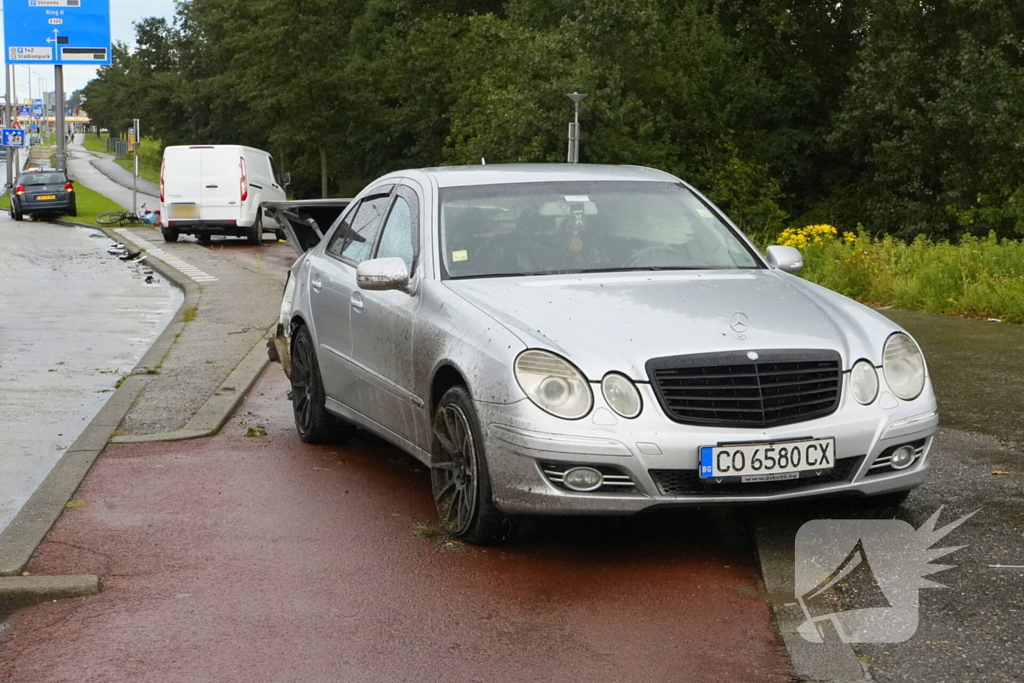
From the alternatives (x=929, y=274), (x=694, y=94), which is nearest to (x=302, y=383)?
(x=929, y=274)

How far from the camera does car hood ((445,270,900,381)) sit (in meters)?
5.57

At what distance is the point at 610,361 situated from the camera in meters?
5.49

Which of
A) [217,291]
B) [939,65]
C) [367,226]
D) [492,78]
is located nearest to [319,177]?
[492,78]

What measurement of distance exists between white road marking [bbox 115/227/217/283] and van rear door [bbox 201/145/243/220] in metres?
1.53

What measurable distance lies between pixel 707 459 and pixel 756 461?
0.61 ft

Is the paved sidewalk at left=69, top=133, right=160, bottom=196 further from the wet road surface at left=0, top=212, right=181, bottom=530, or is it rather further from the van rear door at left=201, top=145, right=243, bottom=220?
the wet road surface at left=0, top=212, right=181, bottom=530

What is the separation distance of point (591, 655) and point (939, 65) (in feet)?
130

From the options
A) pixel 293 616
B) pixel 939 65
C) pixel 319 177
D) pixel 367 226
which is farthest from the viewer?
pixel 319 177

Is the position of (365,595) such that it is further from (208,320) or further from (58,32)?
(58,32)

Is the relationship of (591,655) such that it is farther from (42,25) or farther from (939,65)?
(42,25)

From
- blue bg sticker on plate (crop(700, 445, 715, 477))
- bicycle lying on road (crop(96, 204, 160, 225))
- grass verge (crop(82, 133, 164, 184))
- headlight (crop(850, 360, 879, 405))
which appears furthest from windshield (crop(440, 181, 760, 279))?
grass verge (crop(82, 133, 164, 184))

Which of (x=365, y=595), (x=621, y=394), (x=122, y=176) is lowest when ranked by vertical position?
(x=122, y=176)

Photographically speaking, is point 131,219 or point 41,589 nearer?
point 41,589

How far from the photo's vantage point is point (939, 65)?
4150 centimetres
